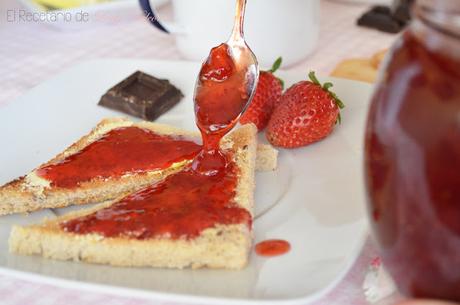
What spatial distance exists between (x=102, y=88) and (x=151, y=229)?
23.3 inches

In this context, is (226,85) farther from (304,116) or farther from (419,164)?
(419,164)

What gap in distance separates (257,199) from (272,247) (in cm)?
16

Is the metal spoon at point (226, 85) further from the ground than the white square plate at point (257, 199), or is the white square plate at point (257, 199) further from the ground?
the metal spoon at point (226, 85)

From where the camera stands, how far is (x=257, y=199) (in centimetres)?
115

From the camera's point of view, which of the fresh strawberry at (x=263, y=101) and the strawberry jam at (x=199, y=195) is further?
the fresh strawberry at (x=263, y=101)

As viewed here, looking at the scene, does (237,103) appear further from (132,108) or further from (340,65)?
(340,65)

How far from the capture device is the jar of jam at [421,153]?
28.3 inches

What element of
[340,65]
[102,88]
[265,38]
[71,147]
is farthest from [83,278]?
[340,65]

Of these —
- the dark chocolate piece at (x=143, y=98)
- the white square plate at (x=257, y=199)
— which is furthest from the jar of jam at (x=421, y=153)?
the dark chocolate piece at (x=143, y=98)

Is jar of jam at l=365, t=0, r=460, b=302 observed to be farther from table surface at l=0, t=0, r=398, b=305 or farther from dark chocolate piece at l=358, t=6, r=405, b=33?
dark chocolate piece at l=358, t=6, r=405, b=33

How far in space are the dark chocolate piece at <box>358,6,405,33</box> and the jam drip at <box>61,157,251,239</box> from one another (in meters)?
0.92

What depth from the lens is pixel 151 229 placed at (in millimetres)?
994

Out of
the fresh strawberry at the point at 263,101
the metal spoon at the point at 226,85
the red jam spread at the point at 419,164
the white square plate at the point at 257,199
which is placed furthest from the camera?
the fresh strawberry at the point at 263,101

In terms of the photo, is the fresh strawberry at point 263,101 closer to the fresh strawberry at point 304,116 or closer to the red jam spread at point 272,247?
the fresh strawberry at point 304,116
